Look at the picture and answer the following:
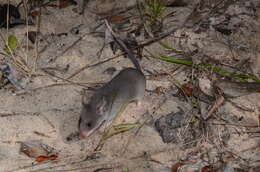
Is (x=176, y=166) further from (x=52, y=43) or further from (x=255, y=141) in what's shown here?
(x=52, y=43)

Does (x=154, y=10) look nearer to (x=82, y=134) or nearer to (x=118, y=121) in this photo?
(x=118, y=121)

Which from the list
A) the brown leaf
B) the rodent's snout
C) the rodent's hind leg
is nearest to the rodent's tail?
the rodent's hind leg

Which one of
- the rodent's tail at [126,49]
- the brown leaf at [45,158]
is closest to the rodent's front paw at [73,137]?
the brown leaf at [45,158]

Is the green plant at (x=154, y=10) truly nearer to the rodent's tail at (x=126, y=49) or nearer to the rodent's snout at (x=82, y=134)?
the rodent's tail at (x=126, y=49)

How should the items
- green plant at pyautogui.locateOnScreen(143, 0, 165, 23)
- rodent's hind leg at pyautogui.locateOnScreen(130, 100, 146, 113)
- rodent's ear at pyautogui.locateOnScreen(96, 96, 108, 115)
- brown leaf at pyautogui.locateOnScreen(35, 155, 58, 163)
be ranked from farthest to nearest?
green plant at pyautogui.locateOnScreen(143, 0, 165, 23) → rodent's hind leg at pyautogui.locateOnScreen(130, 100, 146, 113) → rodent's ear at pyautogui.locateOnScreen(96, 96, 108, 115) → brown leaf at pyautogui.locateOnScreen(35, 155, 58, 163)

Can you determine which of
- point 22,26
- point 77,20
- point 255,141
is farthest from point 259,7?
point 22,26

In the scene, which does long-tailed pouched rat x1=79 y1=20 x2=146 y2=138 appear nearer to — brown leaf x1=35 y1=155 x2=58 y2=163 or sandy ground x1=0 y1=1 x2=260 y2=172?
sandy ground x1=0 y1=1 x2=260 y2=172
